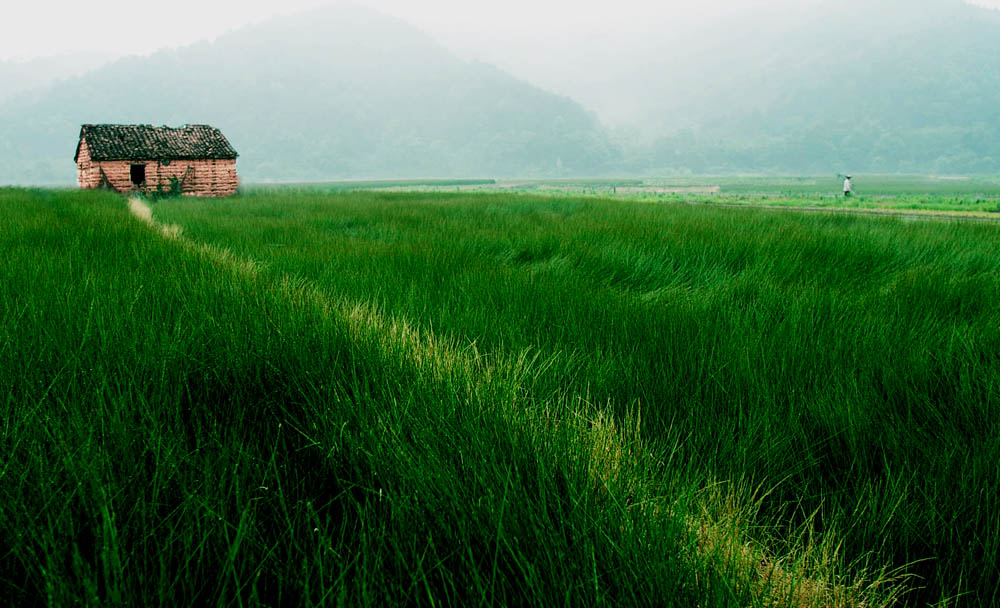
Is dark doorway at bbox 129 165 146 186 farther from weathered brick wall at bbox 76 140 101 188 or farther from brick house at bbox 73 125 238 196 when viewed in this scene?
weathered brick wall at bbox 76 140 101 188

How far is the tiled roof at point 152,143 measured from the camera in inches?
957

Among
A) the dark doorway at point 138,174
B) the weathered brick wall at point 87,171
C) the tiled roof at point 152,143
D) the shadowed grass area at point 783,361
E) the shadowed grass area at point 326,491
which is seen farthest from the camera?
the dark doorway at point 138,174

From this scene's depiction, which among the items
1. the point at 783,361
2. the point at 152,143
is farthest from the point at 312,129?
the point at 783,361

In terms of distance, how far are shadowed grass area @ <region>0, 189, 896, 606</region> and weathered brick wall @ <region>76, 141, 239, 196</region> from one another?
27.6 m

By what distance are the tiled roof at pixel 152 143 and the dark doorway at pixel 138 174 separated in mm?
642

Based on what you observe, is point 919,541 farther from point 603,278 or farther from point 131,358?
point 603,278

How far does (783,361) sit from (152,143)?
29711 millimetres

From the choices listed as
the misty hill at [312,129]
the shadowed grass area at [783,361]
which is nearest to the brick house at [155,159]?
the shadowed grass area at [783,361]

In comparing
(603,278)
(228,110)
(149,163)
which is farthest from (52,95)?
(603,278)

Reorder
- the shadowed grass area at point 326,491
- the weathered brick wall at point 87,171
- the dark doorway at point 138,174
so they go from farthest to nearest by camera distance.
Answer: the dark doorway at point 138,174, the weathered brick wall at point 87,171, the shadowed grass area at point 326,491

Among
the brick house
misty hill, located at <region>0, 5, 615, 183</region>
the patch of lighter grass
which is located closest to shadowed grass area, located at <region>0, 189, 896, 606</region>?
the patch of lighter grass

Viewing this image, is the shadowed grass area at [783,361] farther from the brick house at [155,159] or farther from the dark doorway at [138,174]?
the dark doorway at [138,174]

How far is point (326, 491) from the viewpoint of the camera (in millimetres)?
1158

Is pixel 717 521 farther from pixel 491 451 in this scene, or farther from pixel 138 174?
pixel 138 174
